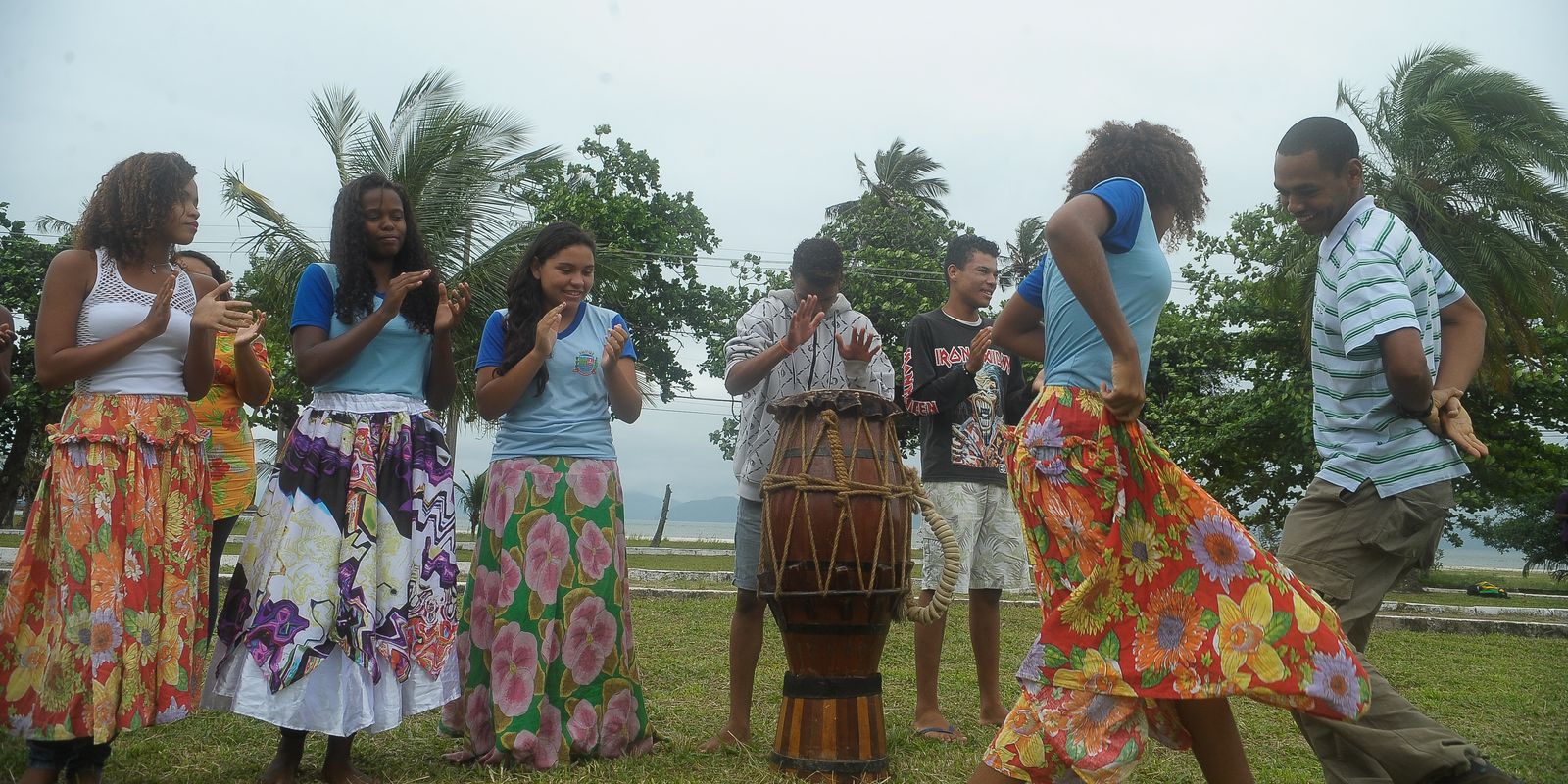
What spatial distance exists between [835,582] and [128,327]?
2.50 meters

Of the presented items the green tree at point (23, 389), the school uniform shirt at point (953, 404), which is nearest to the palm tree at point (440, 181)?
the green tree at point (23, 389)

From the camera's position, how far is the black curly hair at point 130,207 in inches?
144

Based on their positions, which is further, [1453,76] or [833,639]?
[1453,76]

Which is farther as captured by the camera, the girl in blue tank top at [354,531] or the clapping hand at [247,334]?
the clapping hand at [247,334]

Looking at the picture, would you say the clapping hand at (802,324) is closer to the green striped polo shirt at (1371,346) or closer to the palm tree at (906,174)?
the green striped polo shirt at (1371,346)

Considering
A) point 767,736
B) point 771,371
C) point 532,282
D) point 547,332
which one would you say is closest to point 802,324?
point 771,371

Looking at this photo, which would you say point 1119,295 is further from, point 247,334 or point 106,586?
point 106,586

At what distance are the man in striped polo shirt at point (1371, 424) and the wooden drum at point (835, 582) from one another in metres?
1.35

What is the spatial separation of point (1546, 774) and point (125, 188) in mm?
5438

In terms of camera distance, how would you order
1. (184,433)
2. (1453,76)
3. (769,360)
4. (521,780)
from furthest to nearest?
(1453,76)
(769,360)
(521,780)
(184,433)

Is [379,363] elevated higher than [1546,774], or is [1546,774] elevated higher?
[379,363]

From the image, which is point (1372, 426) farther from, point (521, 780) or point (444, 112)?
point (444, 112)

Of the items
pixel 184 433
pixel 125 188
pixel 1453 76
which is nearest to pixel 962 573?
pixel 184 433

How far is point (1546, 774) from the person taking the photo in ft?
13.6
